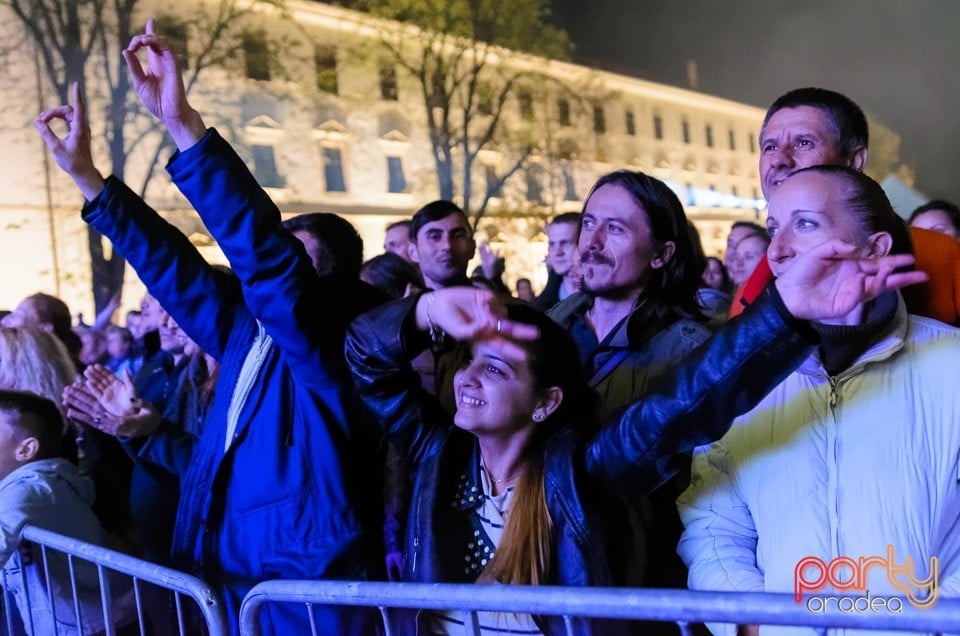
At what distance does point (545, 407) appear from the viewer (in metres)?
1.84

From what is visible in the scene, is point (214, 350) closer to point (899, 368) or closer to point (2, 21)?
point (899, 368)

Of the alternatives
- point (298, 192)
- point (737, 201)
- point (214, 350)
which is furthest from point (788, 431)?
point (737, 201)

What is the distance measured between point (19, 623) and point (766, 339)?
2590 mm

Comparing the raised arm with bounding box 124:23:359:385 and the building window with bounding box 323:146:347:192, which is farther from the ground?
the building window with bounding box 323:146:347:192

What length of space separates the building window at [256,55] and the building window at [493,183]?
213 inches

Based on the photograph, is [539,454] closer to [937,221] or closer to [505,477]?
[505,477]

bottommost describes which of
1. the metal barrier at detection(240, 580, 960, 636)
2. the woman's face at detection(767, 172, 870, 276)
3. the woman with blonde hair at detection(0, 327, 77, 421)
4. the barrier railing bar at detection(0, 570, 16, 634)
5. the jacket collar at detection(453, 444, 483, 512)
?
the barrier railing bar at detection(0, 570, 16, 634)

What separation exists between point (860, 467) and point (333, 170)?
15.9 meters

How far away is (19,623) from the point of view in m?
2.57

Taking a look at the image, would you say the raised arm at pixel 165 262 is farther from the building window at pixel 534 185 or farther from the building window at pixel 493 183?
the building window at pixel 534 185

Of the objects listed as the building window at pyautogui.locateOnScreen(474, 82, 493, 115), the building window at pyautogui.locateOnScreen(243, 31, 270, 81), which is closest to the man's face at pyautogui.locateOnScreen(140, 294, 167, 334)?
the building window at pyautogui.locateOnScreen(243, 31, 270, 81)

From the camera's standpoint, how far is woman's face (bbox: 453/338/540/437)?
1.79 m

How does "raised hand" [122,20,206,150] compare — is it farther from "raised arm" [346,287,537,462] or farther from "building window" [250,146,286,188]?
"building window" [250,146,286,188]

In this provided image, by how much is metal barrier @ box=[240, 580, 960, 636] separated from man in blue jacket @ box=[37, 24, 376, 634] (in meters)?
0.43
